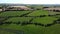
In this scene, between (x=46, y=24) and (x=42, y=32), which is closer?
(x=42, y=32)

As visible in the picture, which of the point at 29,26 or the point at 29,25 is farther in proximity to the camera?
the point at 29,25

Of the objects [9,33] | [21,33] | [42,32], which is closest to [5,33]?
[9,33]

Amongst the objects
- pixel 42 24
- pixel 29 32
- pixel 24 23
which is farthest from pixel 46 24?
pixel 29 32

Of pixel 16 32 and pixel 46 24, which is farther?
pixel 46 24

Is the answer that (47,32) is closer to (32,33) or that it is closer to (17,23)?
(32,33)

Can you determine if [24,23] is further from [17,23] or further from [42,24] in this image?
[42,24]

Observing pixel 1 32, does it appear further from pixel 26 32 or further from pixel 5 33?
pixel 26 32

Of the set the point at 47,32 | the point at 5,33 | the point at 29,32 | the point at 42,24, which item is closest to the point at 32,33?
the point at 29,32
